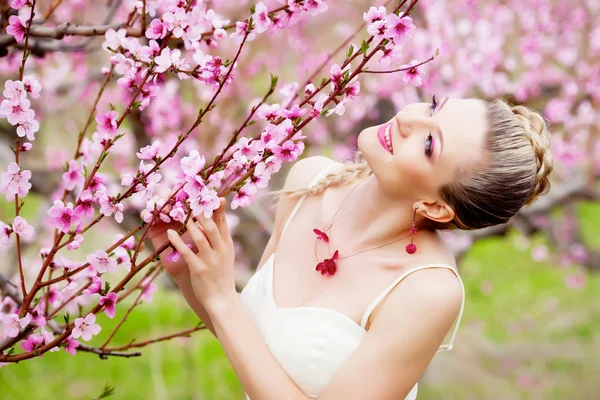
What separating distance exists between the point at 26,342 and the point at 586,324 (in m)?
6.71

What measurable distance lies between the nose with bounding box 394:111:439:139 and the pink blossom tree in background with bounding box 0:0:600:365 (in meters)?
0.17

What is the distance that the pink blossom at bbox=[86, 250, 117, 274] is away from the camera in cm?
141

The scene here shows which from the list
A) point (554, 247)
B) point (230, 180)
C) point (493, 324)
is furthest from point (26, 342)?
point (554, 247)

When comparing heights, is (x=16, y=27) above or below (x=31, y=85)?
above

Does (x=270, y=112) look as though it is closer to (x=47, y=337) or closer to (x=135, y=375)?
(x=47, y=337)

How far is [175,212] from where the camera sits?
1.49m

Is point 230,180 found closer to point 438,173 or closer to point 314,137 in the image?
point 438,173

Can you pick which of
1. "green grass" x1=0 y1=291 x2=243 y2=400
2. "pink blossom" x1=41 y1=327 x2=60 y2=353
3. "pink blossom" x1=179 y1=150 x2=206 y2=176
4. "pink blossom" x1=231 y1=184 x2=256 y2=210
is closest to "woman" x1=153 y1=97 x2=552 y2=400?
"pink blossom" x1=231 y1=184 x2=256 y2=210

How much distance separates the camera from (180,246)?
5.19 ft

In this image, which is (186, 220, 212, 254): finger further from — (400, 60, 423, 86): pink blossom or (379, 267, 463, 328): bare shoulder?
(400, 60, 423, 86): pink blossom

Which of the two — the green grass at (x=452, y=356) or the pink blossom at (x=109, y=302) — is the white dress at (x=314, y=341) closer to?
the pink blossom at (x=109, y=302)

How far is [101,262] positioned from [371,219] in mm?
907

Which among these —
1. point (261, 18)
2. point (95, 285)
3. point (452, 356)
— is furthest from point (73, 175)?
point (452, 356)

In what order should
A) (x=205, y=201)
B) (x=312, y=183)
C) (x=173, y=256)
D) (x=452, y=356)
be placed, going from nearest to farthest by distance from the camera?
1. (x=205, y=201)
2. (x=173, y=256)
3. (x=312, y=183)
4. (x=452, y=356)
